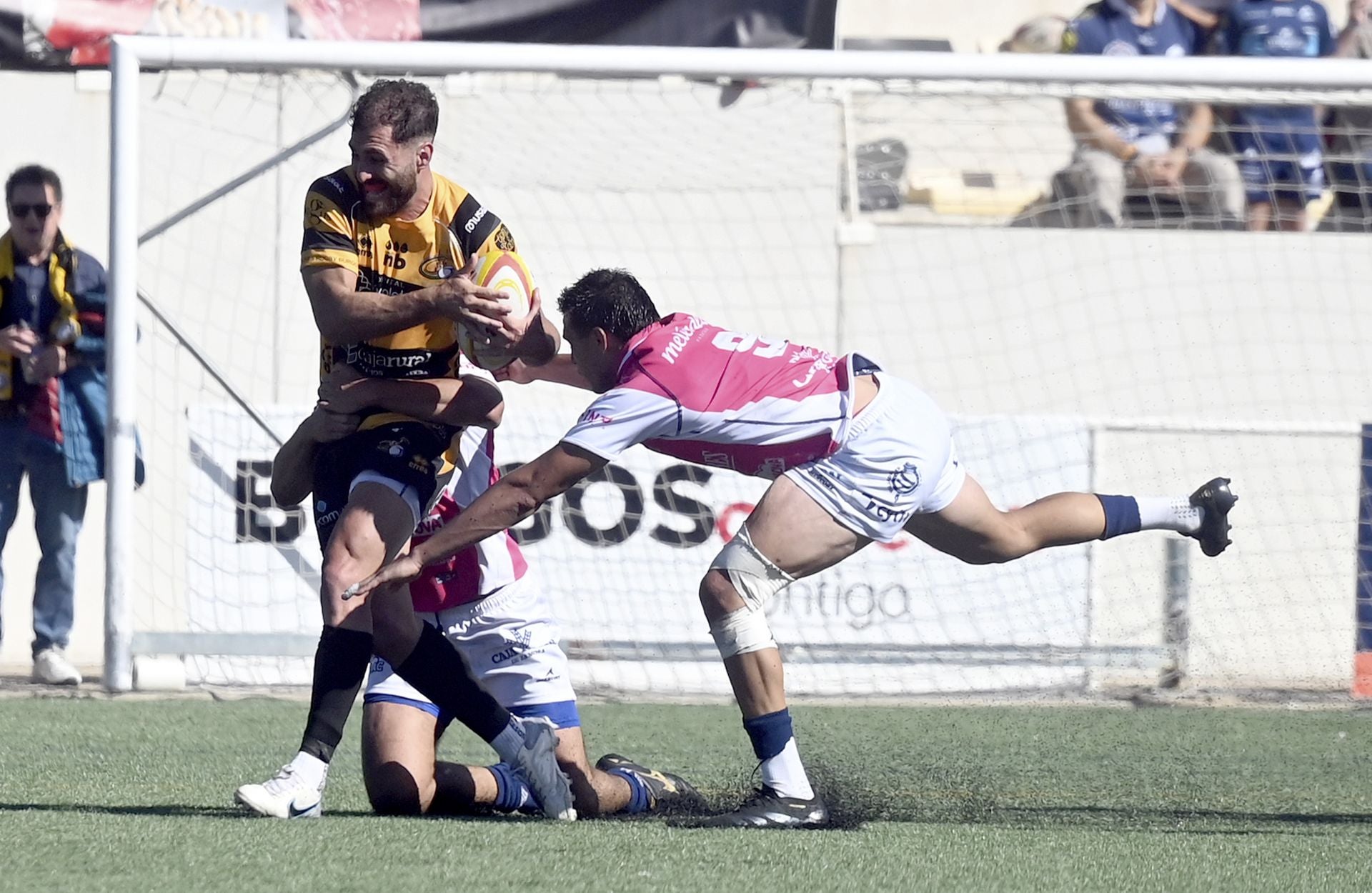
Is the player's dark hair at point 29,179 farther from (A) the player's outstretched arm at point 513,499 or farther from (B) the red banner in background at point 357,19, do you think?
(A) the player's outstretched arm at point 513,499

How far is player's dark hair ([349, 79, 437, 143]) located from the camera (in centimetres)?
451

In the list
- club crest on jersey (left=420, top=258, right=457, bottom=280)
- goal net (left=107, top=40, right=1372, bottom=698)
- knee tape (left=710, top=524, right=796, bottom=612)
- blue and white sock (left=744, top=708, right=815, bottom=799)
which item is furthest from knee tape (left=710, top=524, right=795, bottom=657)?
goal net (left=107, top=40, right=1372, bottom=698)

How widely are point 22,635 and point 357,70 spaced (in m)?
3.59

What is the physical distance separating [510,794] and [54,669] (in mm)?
3552

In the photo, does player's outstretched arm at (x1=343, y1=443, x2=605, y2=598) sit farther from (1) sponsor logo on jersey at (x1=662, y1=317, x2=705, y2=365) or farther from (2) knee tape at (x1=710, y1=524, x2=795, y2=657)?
(2) knee tape at (x1=710, y1=524, x2=795, y2=657)

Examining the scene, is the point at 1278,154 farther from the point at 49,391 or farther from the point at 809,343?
the point at 49,391

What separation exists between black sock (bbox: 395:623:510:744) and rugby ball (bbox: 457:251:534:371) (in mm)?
735

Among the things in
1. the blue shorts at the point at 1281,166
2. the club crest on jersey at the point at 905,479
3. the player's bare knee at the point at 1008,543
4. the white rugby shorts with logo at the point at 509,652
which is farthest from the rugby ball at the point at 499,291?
the blue shorts at the point at 1281,166

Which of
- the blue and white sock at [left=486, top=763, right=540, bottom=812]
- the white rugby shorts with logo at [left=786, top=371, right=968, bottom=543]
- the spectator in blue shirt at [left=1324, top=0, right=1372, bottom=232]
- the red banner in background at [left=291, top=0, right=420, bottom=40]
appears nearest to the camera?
the white rugby shorts with logo at [left=786, top=371, right=968, bottom=543]

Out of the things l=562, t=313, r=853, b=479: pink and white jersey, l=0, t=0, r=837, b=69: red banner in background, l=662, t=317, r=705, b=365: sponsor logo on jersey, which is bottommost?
l=562, t=313, r=853, b=479: pink and white jersey

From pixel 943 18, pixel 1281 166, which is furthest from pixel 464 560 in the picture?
pixel 943 18

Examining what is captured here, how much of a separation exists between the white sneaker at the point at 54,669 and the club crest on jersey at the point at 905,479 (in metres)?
4.43

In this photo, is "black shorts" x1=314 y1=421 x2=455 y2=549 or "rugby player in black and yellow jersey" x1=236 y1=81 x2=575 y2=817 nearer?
"rugby player in black and yellow jersey" x1=236 y1=81 x2=575 y2=817

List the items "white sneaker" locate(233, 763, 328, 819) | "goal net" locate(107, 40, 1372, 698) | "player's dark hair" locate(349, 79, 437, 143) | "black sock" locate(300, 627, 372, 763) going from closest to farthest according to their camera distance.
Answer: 1. "white sneaker" locate(233, 763, 328, 819)
2. "black sock" locate(300, 627, 372, 763)
3. "player's dark hair" locate(349, 79, 437, 143)
4. "goal net" locate(107, 40, 1372, 698)
